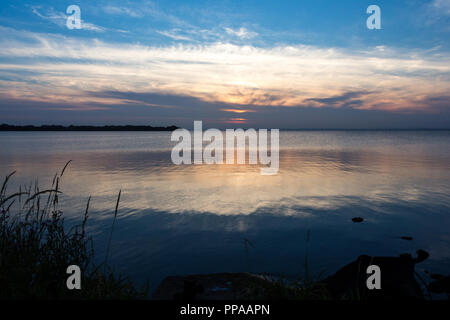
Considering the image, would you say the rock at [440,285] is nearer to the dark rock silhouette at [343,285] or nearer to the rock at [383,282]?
the dark rock silhouette at [343,285]

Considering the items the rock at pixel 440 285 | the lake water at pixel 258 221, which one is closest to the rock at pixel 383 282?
the rock at pixel 440 285

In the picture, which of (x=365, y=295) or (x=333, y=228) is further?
(x=333, y=228)

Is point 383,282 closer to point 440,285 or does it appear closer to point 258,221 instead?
point 440,285

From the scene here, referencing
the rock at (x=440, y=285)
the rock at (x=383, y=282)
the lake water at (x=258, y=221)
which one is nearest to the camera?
the rock at (x=383, y=282)

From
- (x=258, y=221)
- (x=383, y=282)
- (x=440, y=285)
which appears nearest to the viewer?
(x=383, y=282)

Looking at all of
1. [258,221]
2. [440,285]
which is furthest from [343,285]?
[258,221]

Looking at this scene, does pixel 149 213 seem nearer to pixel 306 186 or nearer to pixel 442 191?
pixel 306 186

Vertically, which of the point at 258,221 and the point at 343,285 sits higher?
the point at 343,285

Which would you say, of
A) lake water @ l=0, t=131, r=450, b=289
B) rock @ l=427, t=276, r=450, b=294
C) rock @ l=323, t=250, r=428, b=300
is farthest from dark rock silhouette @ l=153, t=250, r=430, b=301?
lake water @ l=0, t=131, r=450, b=289
